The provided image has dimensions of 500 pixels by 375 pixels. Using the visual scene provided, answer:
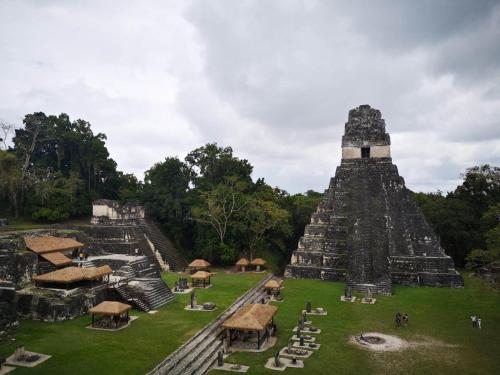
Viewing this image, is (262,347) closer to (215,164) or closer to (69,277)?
(69,277)

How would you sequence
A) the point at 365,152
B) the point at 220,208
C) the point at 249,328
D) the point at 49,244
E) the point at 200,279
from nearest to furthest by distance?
the point at 249,328 → the point at 49,244 → the point at 200,279 → the point at 365,152 → the point at 220,208

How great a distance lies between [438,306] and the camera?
21.5 m

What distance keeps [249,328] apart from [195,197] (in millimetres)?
23741

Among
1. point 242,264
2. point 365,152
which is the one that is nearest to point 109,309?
point 242,264

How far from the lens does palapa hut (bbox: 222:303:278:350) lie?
15648mm

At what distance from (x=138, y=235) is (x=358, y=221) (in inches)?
686

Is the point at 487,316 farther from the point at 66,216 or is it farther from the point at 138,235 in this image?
the point at 66,216

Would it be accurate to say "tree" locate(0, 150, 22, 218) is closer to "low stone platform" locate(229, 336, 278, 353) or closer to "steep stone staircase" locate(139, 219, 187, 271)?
"steep stone staircase" locate(139, 219, 187, 271)

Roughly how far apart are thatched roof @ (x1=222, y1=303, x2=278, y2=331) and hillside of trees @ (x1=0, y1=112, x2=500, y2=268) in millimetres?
16932

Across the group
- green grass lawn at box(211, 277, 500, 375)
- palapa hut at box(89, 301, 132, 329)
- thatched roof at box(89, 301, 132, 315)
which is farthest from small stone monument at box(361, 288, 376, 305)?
thatched roof at box(89, 301, 132, 315)

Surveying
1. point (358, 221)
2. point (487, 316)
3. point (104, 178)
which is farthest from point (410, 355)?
point (104, 178)

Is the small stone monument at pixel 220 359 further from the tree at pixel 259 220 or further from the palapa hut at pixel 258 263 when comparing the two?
the tree at pixel 259 220

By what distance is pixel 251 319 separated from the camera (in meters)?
15.9

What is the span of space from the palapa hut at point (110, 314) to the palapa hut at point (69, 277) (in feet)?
8.42
